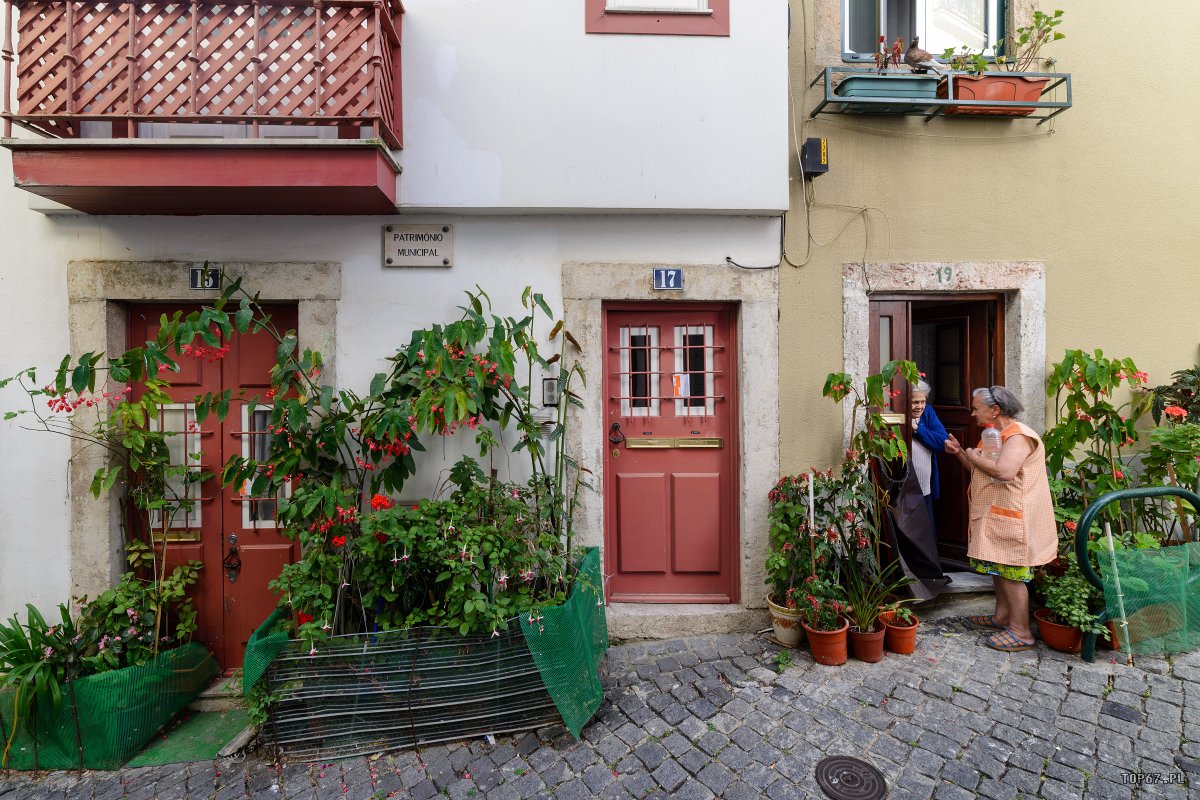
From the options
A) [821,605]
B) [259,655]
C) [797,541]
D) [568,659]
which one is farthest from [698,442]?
[259,655]

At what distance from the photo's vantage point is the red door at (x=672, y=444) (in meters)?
4.21

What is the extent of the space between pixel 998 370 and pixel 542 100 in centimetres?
393

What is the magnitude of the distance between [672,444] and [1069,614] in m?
2.65

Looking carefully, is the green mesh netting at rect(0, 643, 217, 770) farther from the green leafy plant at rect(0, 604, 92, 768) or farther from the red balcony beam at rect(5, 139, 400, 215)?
the red balcony beam at rect(5, 139, 400, 215)

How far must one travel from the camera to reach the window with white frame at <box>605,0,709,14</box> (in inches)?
152

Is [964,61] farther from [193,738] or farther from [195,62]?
[193,738]

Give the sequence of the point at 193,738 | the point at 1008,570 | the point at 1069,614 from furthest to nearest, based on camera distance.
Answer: the point at 1008,570
the point at 1069,614
the point at 193,738

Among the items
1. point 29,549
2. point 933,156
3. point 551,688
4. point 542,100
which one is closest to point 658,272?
point 542,100

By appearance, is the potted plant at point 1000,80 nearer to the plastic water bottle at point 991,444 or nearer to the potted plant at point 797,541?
the plastic water bottle at point 991,444

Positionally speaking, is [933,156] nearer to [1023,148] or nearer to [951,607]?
[1023,148]

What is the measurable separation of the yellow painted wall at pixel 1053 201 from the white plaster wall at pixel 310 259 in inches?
25.4

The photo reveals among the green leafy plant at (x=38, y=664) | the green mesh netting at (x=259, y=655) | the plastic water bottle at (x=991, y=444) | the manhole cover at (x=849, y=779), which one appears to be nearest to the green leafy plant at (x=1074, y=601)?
the plastic water bottle at (x=991, y=444)

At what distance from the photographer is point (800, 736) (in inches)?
116

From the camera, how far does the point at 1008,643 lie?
143 inches
